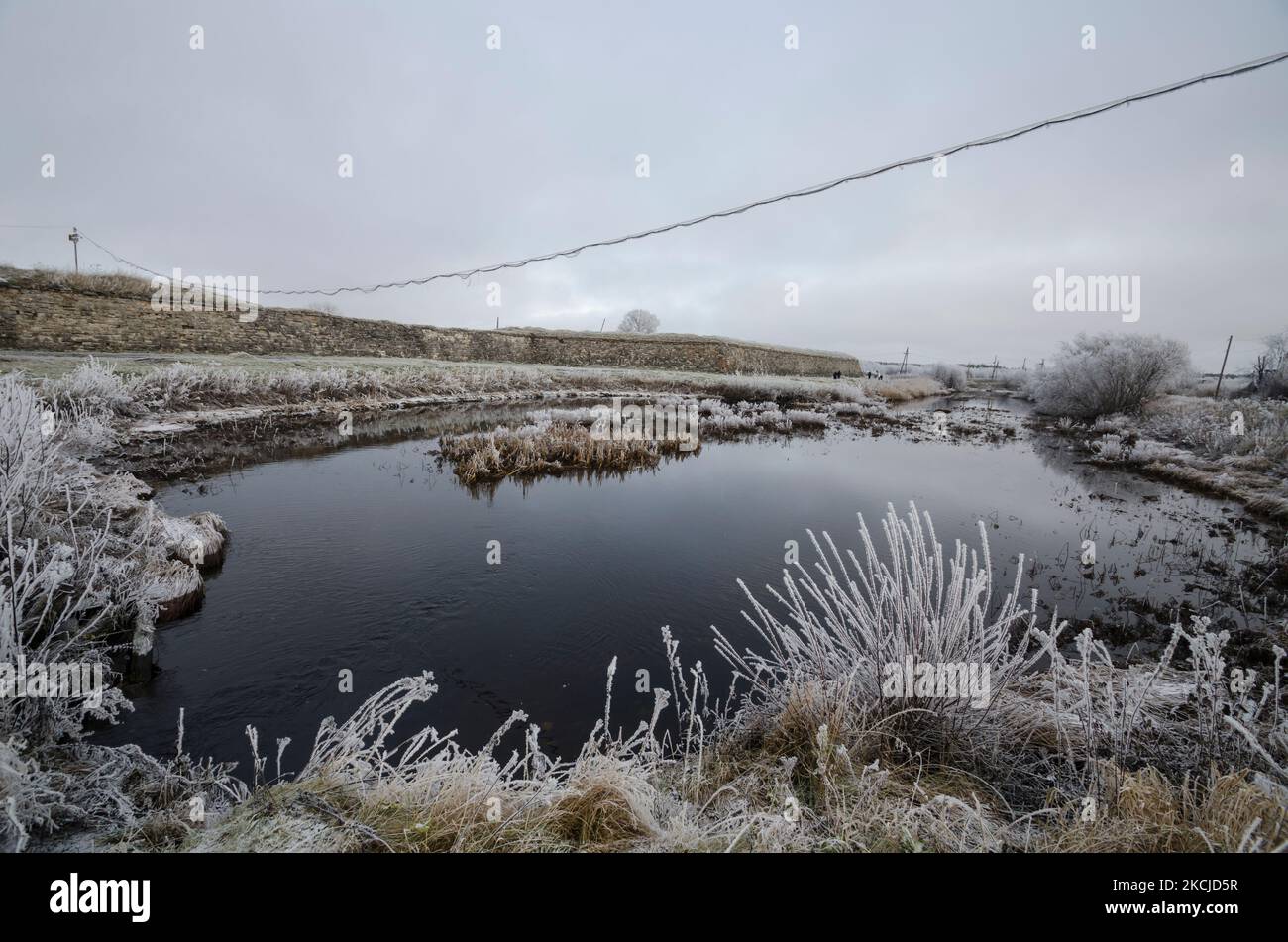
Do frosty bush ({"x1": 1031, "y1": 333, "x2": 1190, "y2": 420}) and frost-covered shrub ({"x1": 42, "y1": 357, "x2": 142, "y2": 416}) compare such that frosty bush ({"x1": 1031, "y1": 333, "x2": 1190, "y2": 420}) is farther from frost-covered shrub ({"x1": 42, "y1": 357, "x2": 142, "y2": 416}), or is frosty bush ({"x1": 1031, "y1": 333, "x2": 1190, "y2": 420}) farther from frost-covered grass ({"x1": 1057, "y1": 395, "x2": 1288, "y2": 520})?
frost-covered shrub ({"x1": 42, "y1": 357, "x2": 142, "y2": 416})

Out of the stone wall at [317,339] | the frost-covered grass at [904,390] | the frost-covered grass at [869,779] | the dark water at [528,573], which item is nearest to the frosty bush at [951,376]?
the frost-covered grass at [904,390]

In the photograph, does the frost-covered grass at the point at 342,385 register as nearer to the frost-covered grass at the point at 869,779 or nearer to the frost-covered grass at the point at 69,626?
the frost-covered grass at the point at 69,626

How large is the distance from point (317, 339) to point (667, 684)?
97.8 ft

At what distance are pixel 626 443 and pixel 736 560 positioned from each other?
661cm

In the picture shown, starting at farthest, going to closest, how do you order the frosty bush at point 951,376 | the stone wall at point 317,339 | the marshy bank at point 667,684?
the frosty bush at point 951,376, the stone wall at point 317,339, the marshy bank at point 667,684

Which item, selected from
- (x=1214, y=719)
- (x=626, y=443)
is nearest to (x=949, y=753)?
(x=1214, y=719)

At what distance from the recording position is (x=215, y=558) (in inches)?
191

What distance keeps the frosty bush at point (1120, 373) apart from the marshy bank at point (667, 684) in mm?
17085

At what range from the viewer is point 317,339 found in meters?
25.9

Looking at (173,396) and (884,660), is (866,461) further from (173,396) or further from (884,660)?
(173,396)

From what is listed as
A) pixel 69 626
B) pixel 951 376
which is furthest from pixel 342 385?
pixel 951 376

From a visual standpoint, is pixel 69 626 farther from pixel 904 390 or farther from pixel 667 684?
pixel 904 390

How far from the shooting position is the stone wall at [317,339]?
57.1 ft

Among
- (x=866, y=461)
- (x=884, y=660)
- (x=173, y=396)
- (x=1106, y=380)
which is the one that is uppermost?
(x=1106, y=380)
